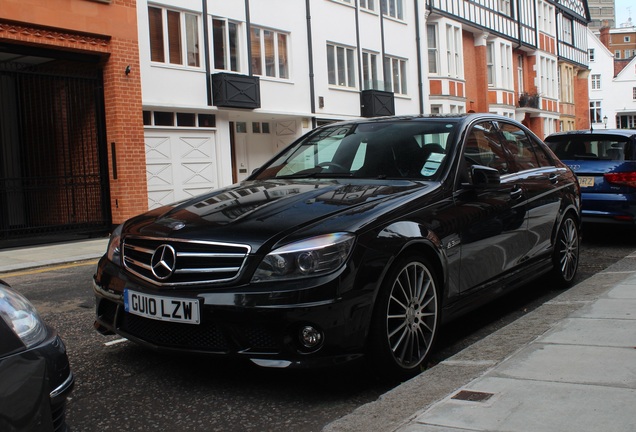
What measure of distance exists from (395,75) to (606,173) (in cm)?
1961

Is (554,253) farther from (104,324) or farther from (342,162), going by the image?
(104,324)

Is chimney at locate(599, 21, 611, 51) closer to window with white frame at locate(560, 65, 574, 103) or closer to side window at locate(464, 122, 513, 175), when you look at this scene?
window with white frame at locate(560, 65, 574, 103)

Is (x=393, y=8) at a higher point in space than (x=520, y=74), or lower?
higher

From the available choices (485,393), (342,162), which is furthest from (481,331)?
(485,393)

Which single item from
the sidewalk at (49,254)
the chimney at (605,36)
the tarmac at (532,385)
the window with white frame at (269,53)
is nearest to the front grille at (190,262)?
the tarmac at (532,385)

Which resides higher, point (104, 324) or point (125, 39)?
point (125, 39)

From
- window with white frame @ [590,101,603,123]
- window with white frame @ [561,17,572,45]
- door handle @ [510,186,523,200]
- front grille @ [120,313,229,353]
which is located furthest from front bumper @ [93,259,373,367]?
window with white frame @ [590,101,603,123]

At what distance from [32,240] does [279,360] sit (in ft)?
37.9

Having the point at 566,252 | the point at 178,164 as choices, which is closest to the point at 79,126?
the point at 178,164

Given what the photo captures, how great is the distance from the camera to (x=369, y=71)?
26.1m

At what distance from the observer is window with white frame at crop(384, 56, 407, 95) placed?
2706 centimetres

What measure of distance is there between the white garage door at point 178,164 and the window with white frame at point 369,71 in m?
8.52

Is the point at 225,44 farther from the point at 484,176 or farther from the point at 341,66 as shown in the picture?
the point at 484,176

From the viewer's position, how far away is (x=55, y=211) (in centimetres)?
1432
